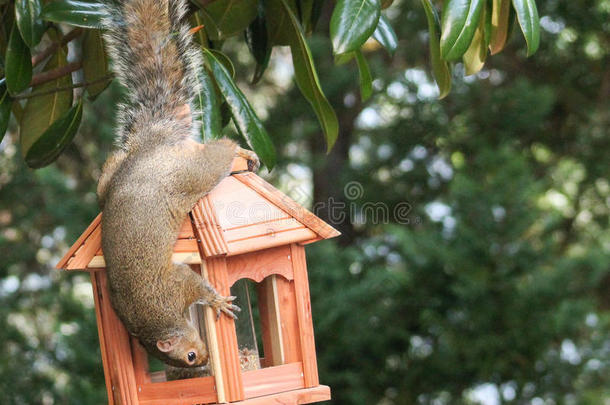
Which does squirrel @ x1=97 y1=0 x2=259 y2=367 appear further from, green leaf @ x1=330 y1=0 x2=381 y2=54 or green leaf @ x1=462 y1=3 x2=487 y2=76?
green leaf @ x1=462 y1=3 x2=487 y2=76

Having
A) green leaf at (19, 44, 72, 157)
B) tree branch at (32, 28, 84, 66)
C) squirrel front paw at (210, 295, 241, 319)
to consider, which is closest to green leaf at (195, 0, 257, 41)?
tree branch at (32, 28, 84, 66)

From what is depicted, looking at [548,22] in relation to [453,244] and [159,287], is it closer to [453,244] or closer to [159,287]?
[453,244]

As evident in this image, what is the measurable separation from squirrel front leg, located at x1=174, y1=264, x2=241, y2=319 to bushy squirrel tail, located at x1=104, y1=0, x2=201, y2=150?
0.24m

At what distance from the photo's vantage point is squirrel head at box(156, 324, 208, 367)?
958 mm

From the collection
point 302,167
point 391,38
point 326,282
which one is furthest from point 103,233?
point 302,167

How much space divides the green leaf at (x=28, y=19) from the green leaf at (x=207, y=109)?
238mm

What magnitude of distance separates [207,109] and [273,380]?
1.29 feet

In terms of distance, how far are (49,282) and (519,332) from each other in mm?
2356

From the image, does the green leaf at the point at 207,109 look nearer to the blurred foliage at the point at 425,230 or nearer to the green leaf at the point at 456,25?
the green leaf at the point at 456,25

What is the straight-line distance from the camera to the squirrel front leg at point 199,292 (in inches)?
36.8

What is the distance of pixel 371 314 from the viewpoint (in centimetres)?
325

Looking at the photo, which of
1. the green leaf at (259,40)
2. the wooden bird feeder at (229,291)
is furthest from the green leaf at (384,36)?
the wooden bird feeder at (229,291)

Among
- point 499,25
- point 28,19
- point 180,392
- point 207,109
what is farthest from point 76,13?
point 499,25

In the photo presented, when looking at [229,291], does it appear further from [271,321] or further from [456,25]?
[456,25]
